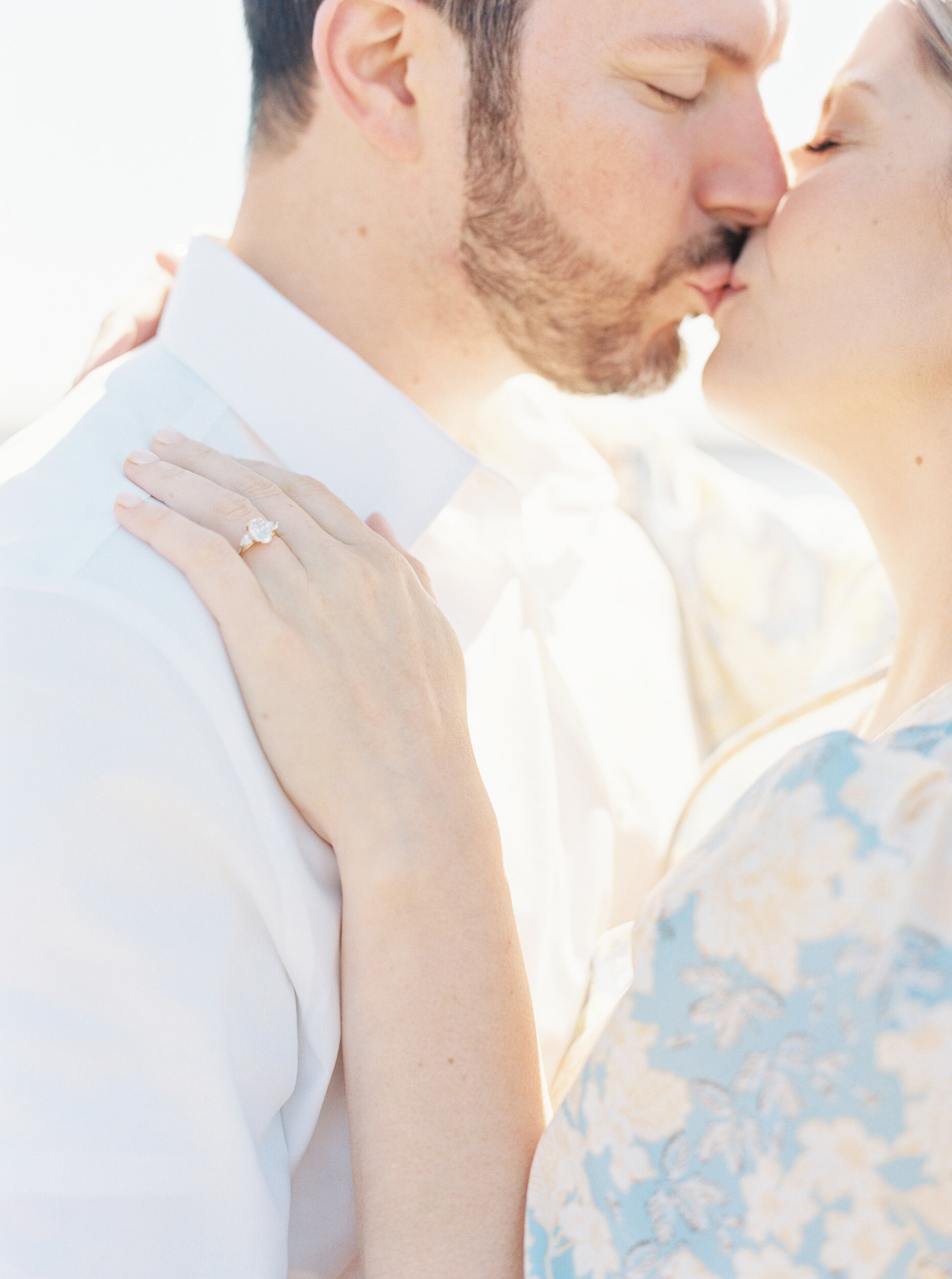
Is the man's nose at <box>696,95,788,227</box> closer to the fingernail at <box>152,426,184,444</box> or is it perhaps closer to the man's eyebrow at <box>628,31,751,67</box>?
the man's eyebrow at <box>628,31,751,67</box>

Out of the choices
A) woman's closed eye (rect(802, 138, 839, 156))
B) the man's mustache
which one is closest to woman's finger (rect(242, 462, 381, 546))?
the man's mustache

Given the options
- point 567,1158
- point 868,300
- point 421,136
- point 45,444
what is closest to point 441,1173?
point 567,1158

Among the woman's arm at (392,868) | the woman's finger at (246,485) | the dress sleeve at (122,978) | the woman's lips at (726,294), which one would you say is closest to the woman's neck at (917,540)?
the woman's lips at (726,294)

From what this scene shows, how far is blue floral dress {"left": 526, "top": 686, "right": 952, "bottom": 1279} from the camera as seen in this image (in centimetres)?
73

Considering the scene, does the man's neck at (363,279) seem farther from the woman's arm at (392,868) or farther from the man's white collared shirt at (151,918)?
the woman's arm at (392,868)

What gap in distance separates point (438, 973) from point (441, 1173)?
149 mm

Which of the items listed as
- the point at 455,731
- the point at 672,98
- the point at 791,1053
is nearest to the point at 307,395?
the point at 455,731

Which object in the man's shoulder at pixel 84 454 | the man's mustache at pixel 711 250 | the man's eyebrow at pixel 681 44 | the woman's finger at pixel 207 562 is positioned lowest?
the woman's finger at pixel 207 562

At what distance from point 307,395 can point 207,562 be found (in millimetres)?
356

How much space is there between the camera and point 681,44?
126 centimetres

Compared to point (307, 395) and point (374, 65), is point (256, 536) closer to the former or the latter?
point (307, 395)

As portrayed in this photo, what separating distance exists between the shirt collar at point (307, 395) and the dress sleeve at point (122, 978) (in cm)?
41

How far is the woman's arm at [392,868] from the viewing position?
887 mm

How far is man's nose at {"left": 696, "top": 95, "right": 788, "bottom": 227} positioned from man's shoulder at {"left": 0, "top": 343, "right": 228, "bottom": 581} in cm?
64
